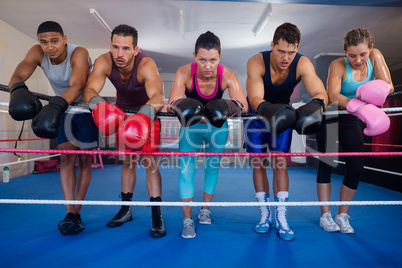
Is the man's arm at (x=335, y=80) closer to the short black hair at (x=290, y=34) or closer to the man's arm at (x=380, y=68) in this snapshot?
the man's arm at (x=380, y=68)

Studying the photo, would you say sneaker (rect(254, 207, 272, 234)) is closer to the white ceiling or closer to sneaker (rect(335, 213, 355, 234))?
sneaker (rect(335, 213, 355, 234))

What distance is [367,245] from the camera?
136 cm

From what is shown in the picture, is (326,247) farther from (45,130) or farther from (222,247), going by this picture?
(45,130)

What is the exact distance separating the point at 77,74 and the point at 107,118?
1.91 ft

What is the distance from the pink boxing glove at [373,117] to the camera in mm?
1070

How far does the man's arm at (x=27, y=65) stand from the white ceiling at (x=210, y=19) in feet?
7.77

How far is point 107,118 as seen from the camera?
961 millimetres

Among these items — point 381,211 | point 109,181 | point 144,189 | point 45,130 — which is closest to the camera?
point 45,130

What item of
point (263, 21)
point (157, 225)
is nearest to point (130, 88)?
point (157, 225)

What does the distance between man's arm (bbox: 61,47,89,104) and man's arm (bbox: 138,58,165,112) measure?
0.32 m

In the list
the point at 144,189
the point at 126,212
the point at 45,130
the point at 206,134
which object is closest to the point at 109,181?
the point at 144,189

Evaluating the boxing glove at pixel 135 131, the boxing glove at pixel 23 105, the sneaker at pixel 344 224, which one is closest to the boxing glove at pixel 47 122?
the boxing glove at pixel 23 105

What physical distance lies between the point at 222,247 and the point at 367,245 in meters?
0.83

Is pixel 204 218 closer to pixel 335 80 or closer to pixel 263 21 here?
pixel 335 80
